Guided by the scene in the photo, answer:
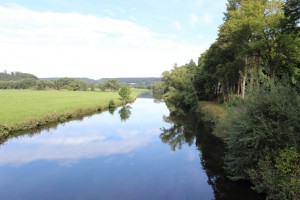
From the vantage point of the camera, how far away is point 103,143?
106 ft

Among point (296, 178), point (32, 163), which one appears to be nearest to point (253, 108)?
point (296, 178)

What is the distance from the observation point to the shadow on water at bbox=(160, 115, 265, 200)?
55.6 ft

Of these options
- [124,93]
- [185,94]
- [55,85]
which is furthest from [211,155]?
[55,85]

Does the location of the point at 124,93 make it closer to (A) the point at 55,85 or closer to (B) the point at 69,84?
(B) the point at 69,84

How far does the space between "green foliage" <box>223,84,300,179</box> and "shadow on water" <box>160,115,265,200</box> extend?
963 millimetres

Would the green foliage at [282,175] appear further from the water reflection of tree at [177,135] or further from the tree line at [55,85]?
the tree line at [55,85]

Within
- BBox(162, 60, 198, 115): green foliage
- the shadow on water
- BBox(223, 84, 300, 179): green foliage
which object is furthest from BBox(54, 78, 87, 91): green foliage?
BBox(223, 84, 300, 179): green foliage

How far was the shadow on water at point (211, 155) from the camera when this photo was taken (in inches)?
667

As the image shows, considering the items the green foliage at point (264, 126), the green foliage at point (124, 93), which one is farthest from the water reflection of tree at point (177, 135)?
the green foliage at point (124, 93)

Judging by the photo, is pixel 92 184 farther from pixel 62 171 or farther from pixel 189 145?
pixel 189 145

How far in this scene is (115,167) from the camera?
2314cm

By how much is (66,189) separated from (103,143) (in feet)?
47.1

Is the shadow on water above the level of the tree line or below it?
below

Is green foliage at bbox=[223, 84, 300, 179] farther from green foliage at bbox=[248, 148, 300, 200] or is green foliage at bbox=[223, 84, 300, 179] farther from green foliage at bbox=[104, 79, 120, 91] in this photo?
green foliage at bbox=[104, 79, 120, 91]
